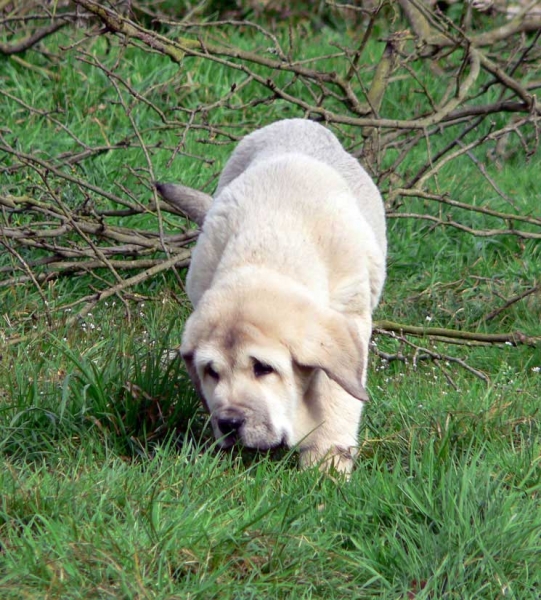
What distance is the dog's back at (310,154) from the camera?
4.91 m

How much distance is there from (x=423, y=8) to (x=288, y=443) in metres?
3.25

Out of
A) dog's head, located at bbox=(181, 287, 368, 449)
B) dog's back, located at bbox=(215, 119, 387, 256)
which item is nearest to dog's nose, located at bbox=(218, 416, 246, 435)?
dog's head, located at bbox=(181, 287, 368, 449)

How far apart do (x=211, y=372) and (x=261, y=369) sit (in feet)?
0.69

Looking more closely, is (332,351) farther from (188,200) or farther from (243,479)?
(188,200)

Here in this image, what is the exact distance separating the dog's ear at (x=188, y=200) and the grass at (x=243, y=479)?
47 centimetres

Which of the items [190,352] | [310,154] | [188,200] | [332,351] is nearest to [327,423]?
[332,351]

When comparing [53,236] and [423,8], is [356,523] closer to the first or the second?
[53,236]

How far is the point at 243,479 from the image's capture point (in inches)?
134

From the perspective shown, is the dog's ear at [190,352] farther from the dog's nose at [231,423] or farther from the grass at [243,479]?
the dog's nose at [231,423]

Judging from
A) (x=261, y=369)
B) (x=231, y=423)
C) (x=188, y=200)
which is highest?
(x=261, y=369)

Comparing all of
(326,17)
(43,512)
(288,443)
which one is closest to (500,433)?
(288,443)

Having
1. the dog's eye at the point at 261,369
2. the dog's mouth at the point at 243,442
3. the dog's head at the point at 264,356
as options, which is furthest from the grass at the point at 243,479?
the dog's eye at the point at 261,369

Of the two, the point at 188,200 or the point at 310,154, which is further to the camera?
the point at 188,200

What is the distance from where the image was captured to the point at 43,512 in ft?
9.84
